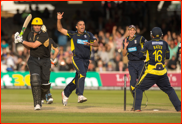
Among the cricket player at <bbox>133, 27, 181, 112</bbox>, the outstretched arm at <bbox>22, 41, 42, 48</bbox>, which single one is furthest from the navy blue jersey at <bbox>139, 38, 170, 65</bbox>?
the outstretched arm at <bbox>22, 41, 42, 48</bbox>

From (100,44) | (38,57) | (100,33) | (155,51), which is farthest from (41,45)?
(100,33)

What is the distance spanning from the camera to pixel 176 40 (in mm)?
24078

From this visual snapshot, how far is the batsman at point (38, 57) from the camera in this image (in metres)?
10.5

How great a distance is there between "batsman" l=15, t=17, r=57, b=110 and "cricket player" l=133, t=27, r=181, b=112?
282 centimetres

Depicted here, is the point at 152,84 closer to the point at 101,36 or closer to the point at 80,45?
the point at 80,45

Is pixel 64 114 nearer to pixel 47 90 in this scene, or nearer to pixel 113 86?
pixel 47 90

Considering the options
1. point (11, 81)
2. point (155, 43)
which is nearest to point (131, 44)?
point (155, 43)

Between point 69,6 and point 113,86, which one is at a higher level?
point 69,6

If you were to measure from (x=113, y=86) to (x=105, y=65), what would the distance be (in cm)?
179

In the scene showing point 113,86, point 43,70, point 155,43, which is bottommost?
point 113,86

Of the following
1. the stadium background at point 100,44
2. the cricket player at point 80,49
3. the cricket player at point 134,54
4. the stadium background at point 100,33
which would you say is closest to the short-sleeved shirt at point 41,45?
the cricket player at point 80,49

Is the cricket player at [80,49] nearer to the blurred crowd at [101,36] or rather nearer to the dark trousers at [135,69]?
the dark trousers at [135,69]

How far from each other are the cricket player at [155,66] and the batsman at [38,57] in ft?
9.27

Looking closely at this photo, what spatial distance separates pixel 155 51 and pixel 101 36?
49.1 ft
